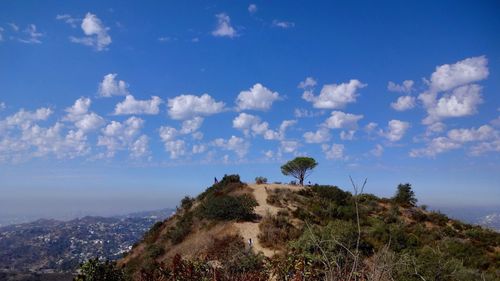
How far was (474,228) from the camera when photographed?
117 feet

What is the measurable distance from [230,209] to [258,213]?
217cm

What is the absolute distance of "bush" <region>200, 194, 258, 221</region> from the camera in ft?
96.4

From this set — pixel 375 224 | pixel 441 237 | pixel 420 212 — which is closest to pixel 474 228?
pixel 420 212

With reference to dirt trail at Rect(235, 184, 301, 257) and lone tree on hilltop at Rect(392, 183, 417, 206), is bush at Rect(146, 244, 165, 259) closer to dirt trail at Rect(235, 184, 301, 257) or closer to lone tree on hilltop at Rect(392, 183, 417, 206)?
dirt trail at Rect(235, 184, 301, 257)

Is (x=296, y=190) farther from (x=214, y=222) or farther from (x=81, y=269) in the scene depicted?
(x=81, y=269)

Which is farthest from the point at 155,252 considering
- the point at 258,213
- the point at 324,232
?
the point at 324,232

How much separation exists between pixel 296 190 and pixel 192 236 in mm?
11750

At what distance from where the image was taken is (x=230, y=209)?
1182 inches

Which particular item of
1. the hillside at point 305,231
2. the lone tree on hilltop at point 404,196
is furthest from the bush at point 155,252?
the lone tree on hilltop at point 404,196

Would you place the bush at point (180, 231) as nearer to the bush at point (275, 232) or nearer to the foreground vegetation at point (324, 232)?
the foreground vegetation at point (324, 232)

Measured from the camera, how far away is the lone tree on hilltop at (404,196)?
4109 cm

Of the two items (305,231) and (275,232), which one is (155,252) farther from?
(305,231)

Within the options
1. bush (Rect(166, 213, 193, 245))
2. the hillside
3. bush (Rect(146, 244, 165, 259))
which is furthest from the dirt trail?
bush (Rect(146, 244, 165, 259))

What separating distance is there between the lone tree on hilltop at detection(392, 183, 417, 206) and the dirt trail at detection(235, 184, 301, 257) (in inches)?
401
